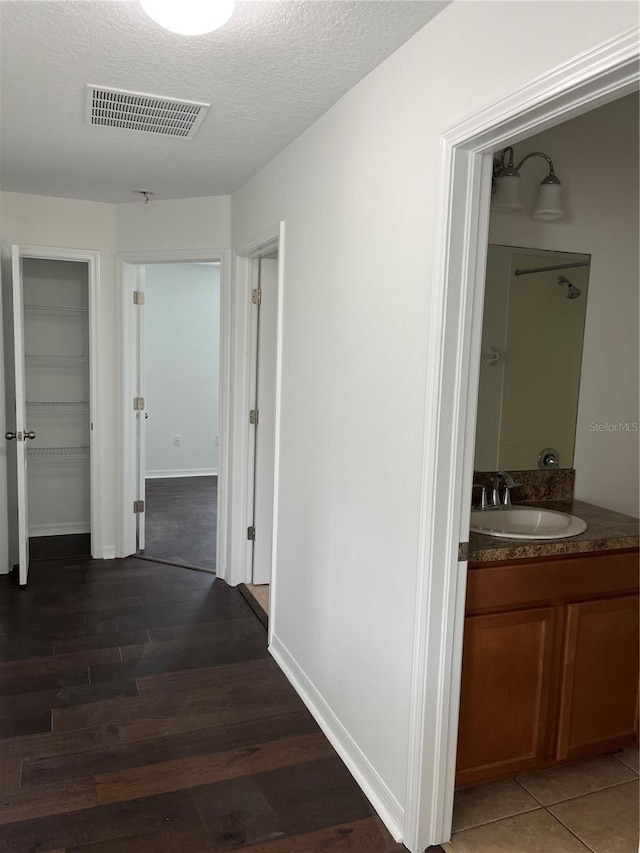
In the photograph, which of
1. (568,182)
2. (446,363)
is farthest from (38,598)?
(568,182)

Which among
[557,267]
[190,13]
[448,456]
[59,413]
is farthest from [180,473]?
[190,13]

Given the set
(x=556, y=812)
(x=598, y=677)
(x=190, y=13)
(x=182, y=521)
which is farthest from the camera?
(x=182, y=521)

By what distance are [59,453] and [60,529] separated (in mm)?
562

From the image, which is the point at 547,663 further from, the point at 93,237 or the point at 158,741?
the point at 93,237

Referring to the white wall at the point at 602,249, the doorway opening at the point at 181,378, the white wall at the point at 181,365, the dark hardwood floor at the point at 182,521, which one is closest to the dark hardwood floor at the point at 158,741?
the dark hardwood floor at the point at 182,521

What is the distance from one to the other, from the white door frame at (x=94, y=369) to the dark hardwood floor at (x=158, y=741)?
0.77m

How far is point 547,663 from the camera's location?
2242 millimetres

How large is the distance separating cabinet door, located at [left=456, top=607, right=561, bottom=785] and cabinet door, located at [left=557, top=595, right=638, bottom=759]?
2.9 inches

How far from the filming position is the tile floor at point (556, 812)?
2043 millimetres

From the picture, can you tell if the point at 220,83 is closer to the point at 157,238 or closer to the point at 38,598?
the point at 157,238

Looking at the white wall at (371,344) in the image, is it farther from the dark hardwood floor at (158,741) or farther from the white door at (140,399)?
the white door at (140,399)

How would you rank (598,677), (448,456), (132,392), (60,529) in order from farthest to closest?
(60,529) → (132,392) → (598,677) → (448,456)

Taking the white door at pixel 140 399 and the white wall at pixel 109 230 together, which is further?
the white door at pixel 140 399

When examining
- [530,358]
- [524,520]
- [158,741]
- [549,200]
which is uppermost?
[549,200]
